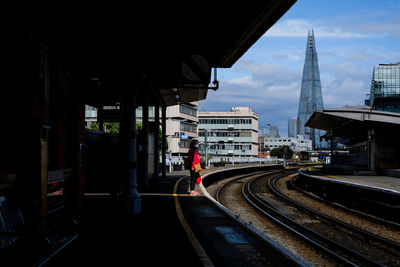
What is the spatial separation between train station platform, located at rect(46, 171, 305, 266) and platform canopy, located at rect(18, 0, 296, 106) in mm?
3055

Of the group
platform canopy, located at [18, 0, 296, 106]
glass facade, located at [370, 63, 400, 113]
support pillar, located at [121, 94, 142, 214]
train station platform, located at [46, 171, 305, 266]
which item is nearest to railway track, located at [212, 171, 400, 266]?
train station platform, located at [46, 171, 305, 266]

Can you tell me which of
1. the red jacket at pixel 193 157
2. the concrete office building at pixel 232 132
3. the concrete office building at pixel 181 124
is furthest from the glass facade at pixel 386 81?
the red jacket at pixel 193 157

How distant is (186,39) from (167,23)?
4.50 ft

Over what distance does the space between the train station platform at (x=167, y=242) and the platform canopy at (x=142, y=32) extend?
120 inches

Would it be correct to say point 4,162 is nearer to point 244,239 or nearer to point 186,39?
point 244,239

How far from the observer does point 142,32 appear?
8297 mm

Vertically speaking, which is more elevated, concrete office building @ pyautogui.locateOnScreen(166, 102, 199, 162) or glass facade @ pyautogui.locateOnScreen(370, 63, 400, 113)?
glass facade @ pyautogui.locateOnScreen(370, 63, 400, 113)

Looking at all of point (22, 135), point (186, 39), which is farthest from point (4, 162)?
point (186, 39)

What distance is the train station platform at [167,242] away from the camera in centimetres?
535

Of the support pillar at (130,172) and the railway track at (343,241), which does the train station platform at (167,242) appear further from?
the railway track at (343,241)

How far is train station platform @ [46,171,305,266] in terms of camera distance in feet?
17.5

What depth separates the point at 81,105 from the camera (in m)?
8.98

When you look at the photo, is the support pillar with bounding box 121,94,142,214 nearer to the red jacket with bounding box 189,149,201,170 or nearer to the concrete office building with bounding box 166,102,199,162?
the red jacket with bounding box 189,149,201,170

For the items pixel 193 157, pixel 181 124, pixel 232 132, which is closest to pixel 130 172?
pixel 193 157
